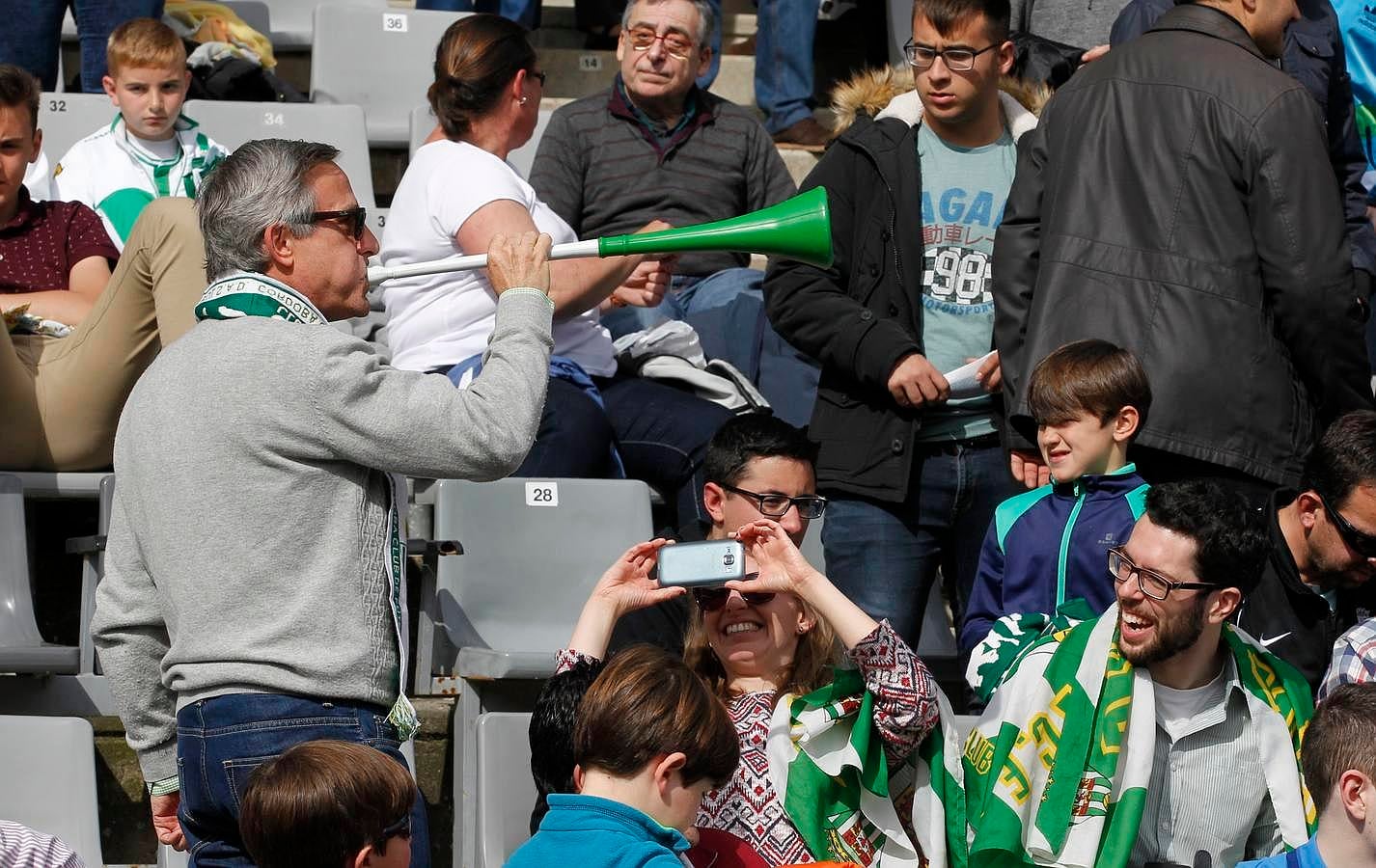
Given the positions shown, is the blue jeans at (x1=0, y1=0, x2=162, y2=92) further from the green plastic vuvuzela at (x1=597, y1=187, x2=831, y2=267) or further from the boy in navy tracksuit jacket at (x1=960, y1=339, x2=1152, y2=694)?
the boy in navy tracksuit jacket at (x1=960, y1=339, x2=1152, y2=694)

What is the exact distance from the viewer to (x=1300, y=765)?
299cm

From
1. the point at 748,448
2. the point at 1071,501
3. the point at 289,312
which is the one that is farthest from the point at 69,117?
the point at 1071,501

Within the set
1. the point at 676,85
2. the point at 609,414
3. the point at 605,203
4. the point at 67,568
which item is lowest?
the point at 67,568

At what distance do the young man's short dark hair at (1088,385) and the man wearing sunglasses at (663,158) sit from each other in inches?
65.0

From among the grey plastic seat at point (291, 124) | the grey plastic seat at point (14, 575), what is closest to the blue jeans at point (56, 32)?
the grey plastic seat at point (291, 124)

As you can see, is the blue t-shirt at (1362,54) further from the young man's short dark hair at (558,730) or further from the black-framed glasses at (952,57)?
the young man's short dark hair at (558,730)

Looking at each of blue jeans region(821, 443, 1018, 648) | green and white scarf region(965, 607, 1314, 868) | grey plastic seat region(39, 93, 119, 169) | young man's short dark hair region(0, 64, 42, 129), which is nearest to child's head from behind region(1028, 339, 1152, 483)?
green and white scarf region(965, 607, 1314, 868)

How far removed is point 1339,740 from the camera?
8.87 ft

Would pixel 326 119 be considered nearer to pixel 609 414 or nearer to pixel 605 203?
pixel 605 203

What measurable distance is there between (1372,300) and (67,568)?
3.49 m

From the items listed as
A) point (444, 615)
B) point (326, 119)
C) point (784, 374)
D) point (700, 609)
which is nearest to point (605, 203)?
point (784, 374)

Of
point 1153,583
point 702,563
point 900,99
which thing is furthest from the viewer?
point 900,99

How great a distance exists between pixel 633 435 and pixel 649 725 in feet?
6.62

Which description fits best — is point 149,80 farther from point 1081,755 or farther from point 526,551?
point 1081,755
